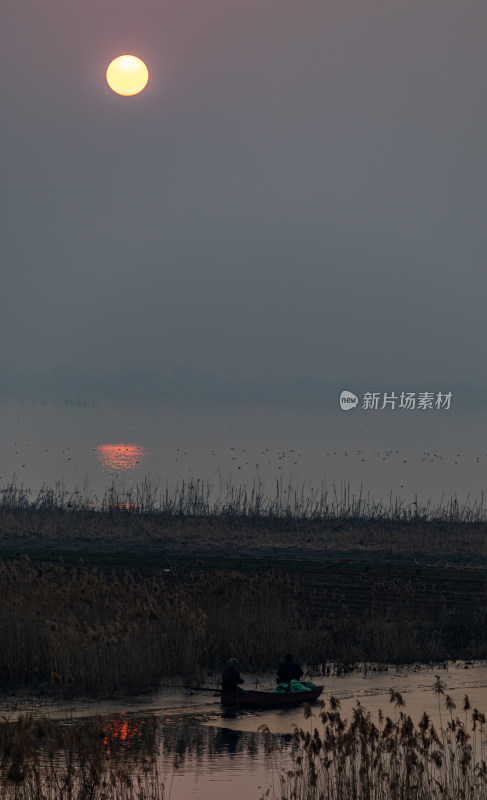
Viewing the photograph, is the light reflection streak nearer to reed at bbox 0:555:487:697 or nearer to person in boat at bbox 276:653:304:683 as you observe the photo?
reed at bbox 0:555:487:697

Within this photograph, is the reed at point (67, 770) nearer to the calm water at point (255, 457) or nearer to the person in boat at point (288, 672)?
the person in boat at point (288, 672)

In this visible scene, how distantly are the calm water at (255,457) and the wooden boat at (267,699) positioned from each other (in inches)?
1594

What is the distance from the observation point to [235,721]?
1862 cm

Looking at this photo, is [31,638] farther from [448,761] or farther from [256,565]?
[256,565]

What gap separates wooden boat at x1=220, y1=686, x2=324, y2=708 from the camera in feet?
63.1

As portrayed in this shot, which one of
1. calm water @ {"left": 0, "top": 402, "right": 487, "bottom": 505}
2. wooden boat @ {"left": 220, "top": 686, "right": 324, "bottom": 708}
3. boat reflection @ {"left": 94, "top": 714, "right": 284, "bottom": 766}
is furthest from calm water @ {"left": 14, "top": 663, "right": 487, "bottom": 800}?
calm water @ {"left": 0, "top": 402, "right": 487, "bottom": 505}

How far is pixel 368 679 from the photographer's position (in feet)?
72.6

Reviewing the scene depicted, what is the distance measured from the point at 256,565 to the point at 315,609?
6963mm

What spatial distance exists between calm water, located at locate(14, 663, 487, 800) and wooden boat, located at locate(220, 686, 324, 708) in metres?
0.17

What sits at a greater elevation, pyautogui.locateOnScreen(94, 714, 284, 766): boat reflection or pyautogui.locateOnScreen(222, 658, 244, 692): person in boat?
pyautogui.locateOnScreen(222, 658, 244, 692): person in boat

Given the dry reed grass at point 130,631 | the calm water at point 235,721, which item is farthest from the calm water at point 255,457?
the calm water at point 235,721

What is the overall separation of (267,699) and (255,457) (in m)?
91.4

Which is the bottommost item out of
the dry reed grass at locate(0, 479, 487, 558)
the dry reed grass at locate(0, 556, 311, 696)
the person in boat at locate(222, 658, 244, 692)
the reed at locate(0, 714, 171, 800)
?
the reed at locate(0, 714, 171, 800)

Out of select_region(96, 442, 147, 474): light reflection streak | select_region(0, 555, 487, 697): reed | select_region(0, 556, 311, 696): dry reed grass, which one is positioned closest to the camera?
select_region(0, 556, 311, 696): dry reed grass
